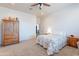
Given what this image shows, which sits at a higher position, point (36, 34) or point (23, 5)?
point (23, 5)

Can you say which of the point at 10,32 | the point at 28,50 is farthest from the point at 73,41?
the point at 10,32

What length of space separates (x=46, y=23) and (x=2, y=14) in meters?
0.79

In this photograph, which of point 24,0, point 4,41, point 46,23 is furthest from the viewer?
point 46,23

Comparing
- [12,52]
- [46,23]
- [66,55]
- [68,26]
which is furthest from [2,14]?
[66,55]

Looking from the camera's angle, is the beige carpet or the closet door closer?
the beige carpet

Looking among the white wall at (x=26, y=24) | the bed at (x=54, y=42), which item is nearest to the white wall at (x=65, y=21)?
the bed at (x=54, y=42)

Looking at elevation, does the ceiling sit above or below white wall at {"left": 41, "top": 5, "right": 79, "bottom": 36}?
above

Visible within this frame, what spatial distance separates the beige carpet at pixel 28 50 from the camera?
1573mm

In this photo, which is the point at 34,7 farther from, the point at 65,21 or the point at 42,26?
the point at 65,21

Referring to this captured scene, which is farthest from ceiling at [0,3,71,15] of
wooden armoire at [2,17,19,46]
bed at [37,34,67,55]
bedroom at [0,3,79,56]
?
bed at [37,34,67,55]

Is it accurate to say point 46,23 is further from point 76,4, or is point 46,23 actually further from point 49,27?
point 76,4

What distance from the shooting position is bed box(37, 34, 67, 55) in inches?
66.4

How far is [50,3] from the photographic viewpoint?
1.58 meters

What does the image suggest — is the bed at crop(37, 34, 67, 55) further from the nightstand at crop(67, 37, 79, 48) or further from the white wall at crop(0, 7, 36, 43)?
the white wall at crop(0, 7, 36, 43)
